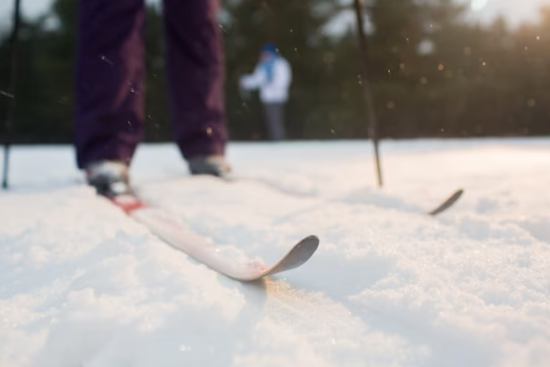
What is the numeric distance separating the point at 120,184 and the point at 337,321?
88cm

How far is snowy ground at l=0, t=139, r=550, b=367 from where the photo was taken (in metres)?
0.59

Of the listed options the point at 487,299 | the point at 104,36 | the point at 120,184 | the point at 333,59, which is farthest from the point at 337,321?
the point at 333,59

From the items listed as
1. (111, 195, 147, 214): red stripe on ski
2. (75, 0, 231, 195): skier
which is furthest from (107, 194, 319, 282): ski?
(75, 0, 231, 195): skier

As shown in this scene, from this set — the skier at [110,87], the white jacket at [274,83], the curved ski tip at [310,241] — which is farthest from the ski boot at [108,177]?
the white jacket at [274,83]

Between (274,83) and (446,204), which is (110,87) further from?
(274,83)

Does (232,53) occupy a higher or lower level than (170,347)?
higher

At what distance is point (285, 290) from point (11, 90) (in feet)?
4.30

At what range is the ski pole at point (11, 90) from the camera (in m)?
1.58

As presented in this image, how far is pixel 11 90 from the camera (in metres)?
1.66

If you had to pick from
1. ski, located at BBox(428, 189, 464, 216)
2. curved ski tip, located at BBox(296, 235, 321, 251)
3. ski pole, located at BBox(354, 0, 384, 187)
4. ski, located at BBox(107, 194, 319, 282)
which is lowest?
ski, located at BBox(428, 189, 464, 216)

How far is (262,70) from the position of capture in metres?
7.66

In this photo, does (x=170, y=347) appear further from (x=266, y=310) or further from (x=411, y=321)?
(x=411, y=321)

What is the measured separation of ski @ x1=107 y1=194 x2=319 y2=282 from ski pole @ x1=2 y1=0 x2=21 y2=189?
501 millimetres

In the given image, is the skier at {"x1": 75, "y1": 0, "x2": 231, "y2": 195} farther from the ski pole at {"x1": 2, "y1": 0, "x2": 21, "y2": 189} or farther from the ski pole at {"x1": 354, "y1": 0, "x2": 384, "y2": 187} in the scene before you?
the ski pole at {"x1": 354, "y1": 0, "x2": 384, "y2": 187}
